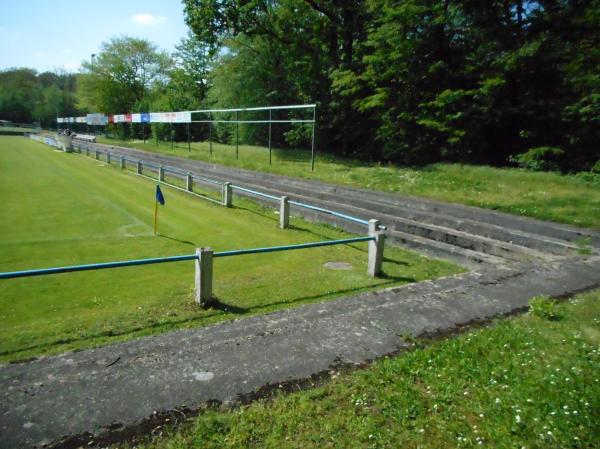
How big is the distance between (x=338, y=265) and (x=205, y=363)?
5604 millimetres

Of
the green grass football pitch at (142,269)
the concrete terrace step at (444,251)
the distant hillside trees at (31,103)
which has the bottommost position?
the green grass football pitch at (142,269)

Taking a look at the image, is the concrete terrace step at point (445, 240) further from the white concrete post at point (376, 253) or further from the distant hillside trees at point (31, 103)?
the distant hillside trees at point (31, 103)

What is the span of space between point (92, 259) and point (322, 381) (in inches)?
291

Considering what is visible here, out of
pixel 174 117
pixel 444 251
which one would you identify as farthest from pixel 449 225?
pixel 174 117

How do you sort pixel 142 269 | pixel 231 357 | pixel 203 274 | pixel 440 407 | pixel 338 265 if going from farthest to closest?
1. pixel 338 265
2. pixel 142 269
3. pixel 203 274
4. pixel 231 357
5. pixel 440 407

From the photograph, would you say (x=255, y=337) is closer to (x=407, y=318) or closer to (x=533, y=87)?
(x=407, y=318)

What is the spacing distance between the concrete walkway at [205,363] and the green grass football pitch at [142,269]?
5.55 ft

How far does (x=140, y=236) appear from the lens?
10.9 metres

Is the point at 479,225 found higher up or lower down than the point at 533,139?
lower down

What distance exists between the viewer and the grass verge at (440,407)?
271 centimetres

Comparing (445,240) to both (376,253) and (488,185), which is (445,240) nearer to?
(376,253)

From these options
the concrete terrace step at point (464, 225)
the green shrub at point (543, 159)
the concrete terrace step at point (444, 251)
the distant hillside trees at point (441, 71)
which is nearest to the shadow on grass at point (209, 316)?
the concrete terrace step at point (444, 251)

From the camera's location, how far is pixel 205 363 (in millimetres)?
3559

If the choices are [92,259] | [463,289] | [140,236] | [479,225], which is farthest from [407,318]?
[140,236]
